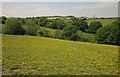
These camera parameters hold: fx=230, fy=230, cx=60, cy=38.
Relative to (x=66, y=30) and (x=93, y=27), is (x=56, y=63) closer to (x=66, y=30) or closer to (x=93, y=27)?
(x=66, y=30)

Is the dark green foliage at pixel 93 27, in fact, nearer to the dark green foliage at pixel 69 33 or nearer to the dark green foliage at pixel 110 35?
the dark green foliage at pixel 69 33

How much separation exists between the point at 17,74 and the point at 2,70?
178 centimetres

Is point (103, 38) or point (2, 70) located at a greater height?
point (2, 70)

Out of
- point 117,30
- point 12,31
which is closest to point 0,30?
point 12,31

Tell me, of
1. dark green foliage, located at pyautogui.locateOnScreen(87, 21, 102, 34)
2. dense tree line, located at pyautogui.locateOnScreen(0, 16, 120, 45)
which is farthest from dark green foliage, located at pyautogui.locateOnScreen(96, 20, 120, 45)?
dark green foliage, located at pyautogui.locateOnScreen(87, 21, 102, 34)

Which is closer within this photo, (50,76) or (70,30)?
(50,76)

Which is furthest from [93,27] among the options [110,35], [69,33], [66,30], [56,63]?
[56,63]

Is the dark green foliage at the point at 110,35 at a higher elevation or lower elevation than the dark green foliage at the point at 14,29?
lower

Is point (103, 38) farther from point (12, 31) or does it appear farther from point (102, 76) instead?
point (102, 76)

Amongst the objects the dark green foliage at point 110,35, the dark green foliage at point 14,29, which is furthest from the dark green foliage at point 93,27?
the dark green foliage at point 14,29

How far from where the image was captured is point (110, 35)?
7094 cm

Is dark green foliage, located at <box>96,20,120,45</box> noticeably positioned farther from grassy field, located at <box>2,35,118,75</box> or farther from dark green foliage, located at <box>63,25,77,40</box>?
grassy field, located at <box>2,35,118,75</box>

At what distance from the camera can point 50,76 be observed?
13.3 m

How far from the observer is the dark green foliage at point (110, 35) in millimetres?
69750
